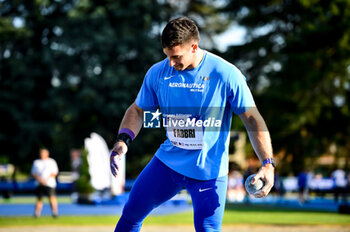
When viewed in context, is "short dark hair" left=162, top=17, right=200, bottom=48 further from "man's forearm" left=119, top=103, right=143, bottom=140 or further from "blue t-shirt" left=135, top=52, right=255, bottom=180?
"man's forearm" left=119, top=103, right=143, bottom=140

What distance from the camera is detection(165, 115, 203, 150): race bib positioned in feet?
13.4

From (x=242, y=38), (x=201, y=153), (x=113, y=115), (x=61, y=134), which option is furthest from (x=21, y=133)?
(x=201, y=153)

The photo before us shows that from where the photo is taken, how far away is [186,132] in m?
4.11

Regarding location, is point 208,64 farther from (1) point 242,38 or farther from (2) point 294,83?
(1) point 242,38

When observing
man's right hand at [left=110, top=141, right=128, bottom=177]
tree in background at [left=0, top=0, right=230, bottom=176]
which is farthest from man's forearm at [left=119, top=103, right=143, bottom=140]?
tree in background at [left=0, top=0, right=230, bottom=176]

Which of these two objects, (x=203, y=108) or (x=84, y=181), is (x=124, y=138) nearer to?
(x=203, y=108)

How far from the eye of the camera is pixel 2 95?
35031 millimetres

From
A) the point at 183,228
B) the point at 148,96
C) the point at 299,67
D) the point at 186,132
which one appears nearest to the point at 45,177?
the point at 183,228

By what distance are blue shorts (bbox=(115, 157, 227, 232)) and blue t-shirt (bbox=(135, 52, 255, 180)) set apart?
7 centimetres

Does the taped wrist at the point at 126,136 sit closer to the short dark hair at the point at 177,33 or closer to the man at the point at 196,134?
the man at the point at 196,134

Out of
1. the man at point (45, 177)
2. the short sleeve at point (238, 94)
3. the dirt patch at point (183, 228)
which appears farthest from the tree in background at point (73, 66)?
the short sleeve at point (238, 94)

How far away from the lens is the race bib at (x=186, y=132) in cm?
409

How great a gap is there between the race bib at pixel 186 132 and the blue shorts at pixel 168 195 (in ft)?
0.77

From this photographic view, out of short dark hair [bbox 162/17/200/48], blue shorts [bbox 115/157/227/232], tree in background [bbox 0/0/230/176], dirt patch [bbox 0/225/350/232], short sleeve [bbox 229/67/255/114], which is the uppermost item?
tree in background [bbox 0/0/230/176]
